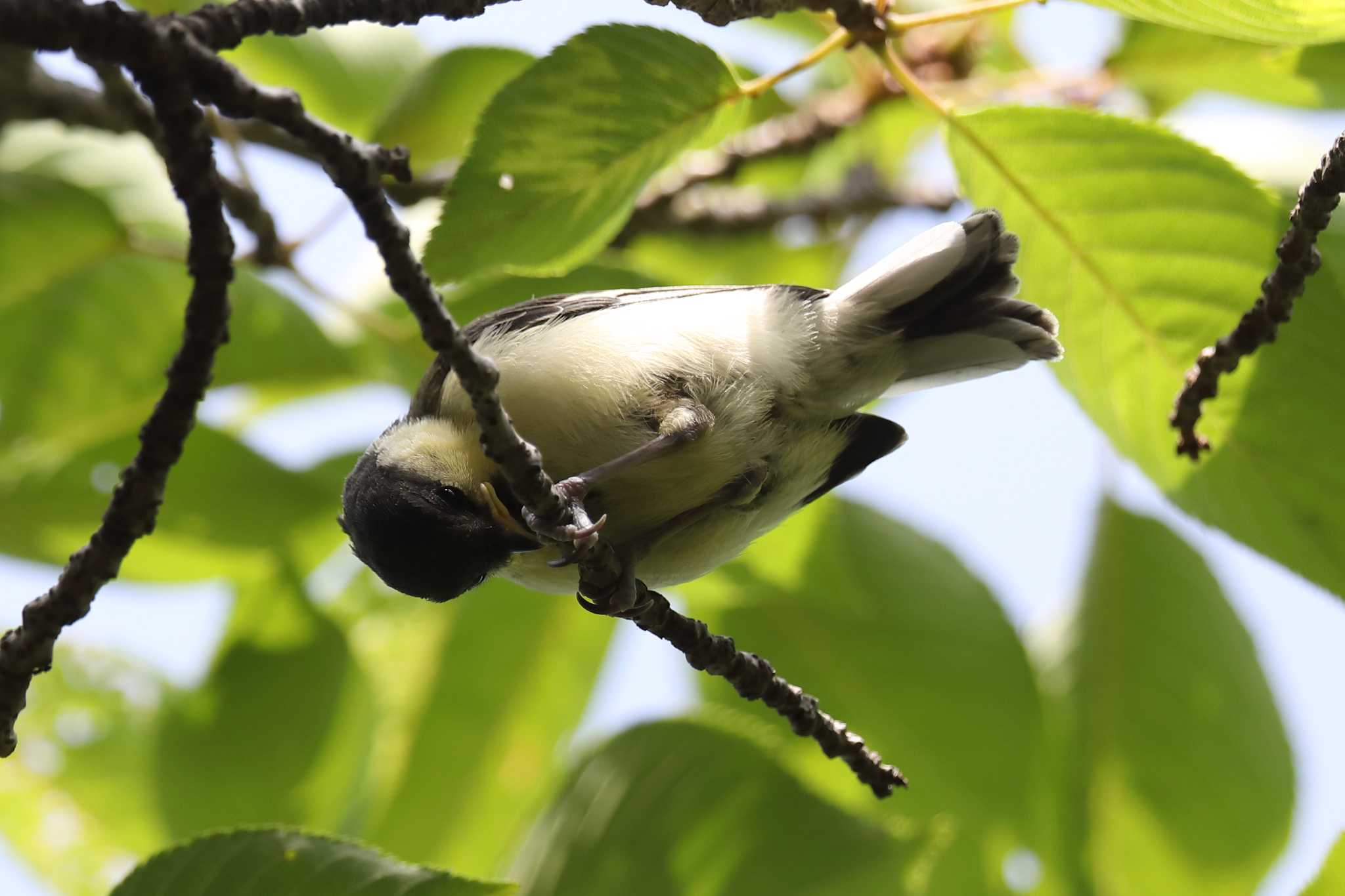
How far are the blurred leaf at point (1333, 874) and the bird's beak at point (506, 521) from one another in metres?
1.40

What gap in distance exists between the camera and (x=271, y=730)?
10.0 feet

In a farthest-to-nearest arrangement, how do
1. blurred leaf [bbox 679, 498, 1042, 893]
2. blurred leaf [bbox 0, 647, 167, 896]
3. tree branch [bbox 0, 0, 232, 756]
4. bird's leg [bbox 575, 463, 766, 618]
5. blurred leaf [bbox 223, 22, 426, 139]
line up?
1. blurred leaf [bbox 223, 22, 426, 139]
2. blurred leaf [bbox 0, 647, 167, 896]
3. blurred leaf [bbox 679, 498, 1042, 893]
4. bird's leg [bbox 575, 463, 766, 618]
5. tree branch [bbox 0, 0, 232, 756]

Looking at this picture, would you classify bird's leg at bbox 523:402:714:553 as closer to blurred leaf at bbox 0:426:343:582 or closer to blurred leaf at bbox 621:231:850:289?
blurred leaf at bbox 0:426:343:582

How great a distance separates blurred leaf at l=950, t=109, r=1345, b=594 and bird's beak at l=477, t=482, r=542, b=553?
3.55 feet

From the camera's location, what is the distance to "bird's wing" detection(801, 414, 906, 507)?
2.60 meters

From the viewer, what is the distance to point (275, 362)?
9.71 ft

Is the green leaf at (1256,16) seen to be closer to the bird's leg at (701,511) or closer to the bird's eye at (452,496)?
the bird's leg at (701,511)

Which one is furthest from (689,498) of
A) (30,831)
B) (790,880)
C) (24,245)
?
(30,831)

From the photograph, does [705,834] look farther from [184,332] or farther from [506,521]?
[184,332]

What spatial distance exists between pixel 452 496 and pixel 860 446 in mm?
915

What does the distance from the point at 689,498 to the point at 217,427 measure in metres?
1.31

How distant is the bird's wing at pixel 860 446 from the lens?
260cm

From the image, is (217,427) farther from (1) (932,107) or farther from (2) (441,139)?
(1) (932,107)

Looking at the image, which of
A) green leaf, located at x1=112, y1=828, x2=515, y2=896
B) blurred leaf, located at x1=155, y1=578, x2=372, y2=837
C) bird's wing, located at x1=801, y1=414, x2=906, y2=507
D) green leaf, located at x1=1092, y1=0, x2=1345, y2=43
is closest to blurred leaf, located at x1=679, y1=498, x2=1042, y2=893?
bird's wing, located at x1=801, y1=414, x2=906, y2=507
